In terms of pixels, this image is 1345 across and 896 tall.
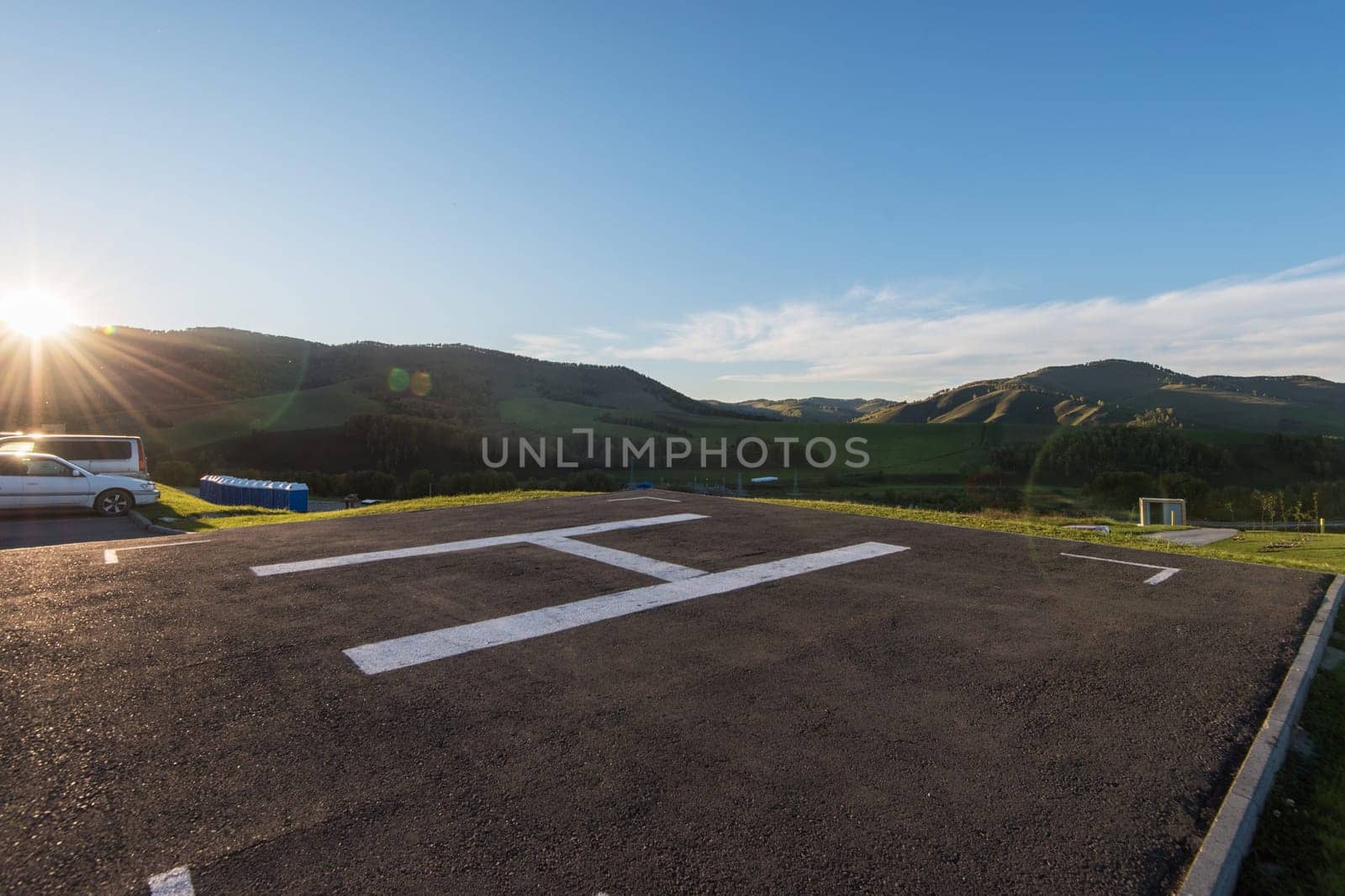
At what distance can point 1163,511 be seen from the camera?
2861 centimetres

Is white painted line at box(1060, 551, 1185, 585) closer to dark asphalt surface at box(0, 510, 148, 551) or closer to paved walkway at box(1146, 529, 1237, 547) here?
paved walkway at box(1146, 529, 1237, 547)

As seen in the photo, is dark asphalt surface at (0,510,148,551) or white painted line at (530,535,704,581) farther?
dark asphalt surface at (0,510,148,551)

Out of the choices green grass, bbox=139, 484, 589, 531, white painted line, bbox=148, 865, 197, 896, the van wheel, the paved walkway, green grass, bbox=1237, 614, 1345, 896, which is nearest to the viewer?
white painted line, bbox=148, 865, 197, 896

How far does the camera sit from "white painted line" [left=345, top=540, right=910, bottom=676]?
409cm

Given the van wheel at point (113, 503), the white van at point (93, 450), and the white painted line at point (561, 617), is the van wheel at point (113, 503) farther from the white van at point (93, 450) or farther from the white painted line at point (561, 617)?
the white painted line at point (561, 617)

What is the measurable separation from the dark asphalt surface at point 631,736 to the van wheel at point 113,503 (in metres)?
11.2

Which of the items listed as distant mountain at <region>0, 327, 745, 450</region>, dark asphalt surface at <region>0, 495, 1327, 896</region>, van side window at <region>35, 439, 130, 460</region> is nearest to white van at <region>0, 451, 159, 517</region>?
van side window at <region>35, 439, 130, 460</region>

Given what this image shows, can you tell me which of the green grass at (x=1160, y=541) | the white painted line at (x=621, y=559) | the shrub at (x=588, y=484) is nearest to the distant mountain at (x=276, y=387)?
the shrub at (x=588, y=484)

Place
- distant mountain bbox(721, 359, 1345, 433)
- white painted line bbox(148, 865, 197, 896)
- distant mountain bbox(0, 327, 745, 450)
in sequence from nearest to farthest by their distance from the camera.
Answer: white painted line bbox(148, 865, 197, 896) < distant mountain bbox(0, 327, 745, 450) < distant mountain bbox(721, 359, 1345, 433)

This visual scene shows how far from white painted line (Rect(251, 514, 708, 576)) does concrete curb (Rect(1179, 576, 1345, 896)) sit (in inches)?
261

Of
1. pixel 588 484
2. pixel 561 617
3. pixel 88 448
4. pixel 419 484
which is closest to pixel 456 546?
pixel 561 617

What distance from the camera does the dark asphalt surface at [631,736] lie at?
2.21 metres

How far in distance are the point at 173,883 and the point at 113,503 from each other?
16.7 m

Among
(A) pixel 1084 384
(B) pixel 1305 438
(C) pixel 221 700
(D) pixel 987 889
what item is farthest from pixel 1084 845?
(A) pixel 1084 384
